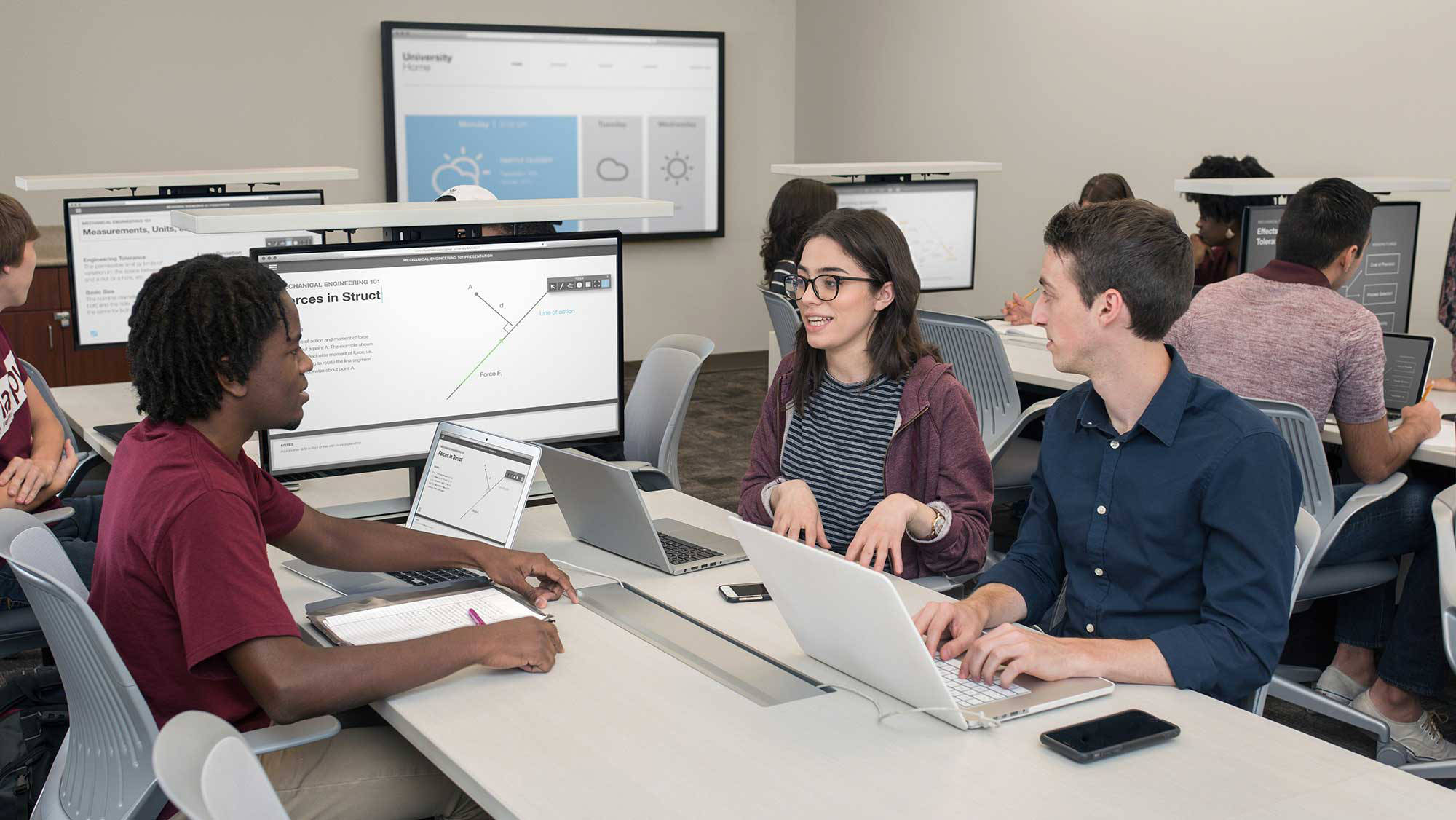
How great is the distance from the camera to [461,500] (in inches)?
82.8

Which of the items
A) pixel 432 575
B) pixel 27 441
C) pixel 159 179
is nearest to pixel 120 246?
pixel 159 179

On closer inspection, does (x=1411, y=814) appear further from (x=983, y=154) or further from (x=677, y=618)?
(x=983, y=154)

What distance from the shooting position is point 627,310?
24.0ft

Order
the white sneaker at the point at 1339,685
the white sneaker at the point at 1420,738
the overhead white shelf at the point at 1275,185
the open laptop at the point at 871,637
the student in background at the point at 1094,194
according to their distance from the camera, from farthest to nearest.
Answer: the student in background at the point at 1094,194
the overhead white shelf at the point at 1275,185
the white sneaker at the point at 1339,685
the white sneaker at the point at 1420,738
the open laptop at the point at 871,637

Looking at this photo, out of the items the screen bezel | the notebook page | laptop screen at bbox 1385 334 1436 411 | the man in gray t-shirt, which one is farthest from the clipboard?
the screen bezel

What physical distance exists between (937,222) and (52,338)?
11.5 feet

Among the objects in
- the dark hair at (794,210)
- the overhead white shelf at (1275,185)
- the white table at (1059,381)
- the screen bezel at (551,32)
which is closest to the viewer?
the white table at (1059,381)

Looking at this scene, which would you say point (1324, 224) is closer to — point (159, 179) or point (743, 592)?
point (743, 592)

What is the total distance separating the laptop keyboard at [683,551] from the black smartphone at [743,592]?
13 centimetres

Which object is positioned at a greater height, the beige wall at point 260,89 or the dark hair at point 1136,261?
the beige wall at point 260,89

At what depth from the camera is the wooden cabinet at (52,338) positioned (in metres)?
4.77

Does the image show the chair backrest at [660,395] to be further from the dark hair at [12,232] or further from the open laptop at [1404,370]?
the open laptop at [1404,370]

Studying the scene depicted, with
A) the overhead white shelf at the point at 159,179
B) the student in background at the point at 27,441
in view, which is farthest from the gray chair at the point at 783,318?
the student in background at the point at 27,441

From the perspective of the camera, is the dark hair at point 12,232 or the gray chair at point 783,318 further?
the gray chair at point 783,318
